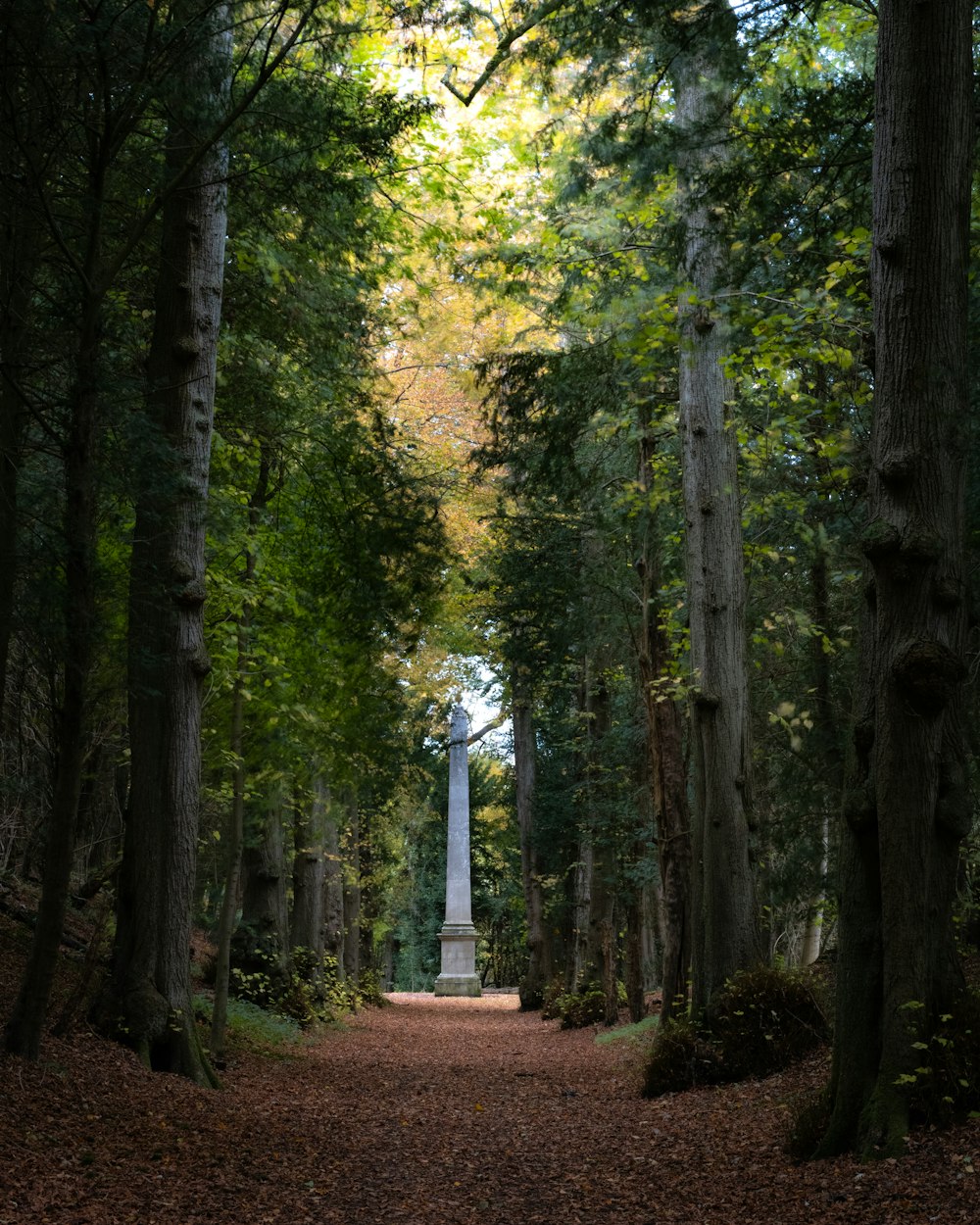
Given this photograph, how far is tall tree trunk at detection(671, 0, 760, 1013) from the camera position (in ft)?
30.0

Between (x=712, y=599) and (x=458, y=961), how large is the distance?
22039mm

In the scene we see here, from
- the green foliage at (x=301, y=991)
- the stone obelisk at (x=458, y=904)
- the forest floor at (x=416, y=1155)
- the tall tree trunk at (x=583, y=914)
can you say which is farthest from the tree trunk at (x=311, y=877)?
the stone obelisk at (x=458, y=904)

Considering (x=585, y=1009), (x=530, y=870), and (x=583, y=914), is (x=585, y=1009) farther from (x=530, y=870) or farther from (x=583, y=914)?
(x=530, y=870)

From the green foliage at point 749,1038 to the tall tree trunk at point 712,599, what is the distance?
22.5 inches

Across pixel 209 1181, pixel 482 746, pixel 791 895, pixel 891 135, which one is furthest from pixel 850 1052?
pixel 482 746

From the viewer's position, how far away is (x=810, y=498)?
40.8 feet

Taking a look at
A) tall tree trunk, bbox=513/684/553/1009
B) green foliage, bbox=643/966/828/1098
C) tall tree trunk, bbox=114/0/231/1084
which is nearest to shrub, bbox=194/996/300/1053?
tall tree trunk, bbox=114/0/231/1084

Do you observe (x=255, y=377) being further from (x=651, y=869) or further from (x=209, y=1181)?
(x=651, y=869)

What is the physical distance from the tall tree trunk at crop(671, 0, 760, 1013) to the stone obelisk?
19799 millimetres

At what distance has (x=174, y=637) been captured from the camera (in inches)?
330

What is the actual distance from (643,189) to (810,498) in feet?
15.6

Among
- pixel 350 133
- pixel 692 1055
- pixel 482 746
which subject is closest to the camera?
pixel 350 133

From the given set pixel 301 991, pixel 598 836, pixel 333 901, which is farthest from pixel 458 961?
pixel 301 991

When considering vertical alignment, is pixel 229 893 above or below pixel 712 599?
below
